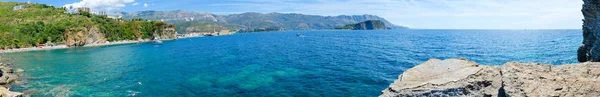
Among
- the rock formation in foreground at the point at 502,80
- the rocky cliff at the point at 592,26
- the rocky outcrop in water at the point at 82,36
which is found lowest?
the rocky outcrop in water at the point at 82,36

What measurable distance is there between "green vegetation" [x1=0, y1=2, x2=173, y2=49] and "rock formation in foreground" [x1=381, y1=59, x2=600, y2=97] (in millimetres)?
121294

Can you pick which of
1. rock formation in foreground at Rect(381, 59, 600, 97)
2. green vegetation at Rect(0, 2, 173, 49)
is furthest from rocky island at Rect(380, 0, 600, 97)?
green vegetation at Rect(0, 2, 173, 49)

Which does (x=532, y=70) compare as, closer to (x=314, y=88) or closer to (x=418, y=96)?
(x=418, y=96)

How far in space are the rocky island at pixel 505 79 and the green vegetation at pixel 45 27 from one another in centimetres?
12119

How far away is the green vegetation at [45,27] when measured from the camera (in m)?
101

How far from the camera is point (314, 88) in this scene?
30.0 metres

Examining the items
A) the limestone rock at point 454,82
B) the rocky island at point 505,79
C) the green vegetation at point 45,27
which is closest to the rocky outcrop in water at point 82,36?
the green vegetation at point 45,27

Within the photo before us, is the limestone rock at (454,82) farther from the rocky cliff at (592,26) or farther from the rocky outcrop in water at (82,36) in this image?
the rocky outcrop in water at (82,36)

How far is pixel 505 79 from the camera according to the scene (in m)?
10.5

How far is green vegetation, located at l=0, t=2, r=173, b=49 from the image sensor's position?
101 meters

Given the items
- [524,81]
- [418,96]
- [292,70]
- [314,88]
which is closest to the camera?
[524,81]

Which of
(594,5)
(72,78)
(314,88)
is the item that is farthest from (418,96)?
(72,78)

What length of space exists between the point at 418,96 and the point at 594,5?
18045mm

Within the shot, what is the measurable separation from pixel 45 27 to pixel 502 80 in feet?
478
